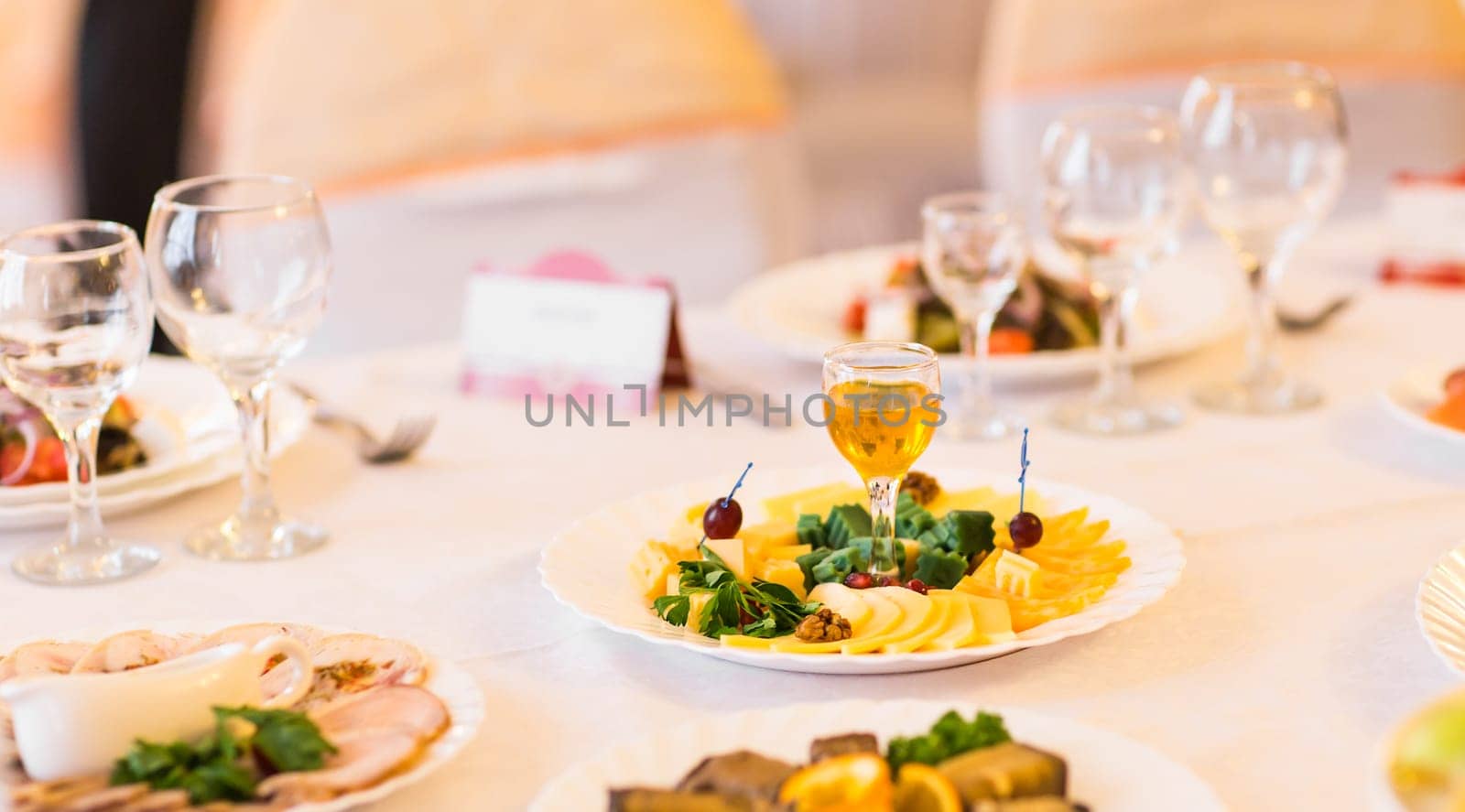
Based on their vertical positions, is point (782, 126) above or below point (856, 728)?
above

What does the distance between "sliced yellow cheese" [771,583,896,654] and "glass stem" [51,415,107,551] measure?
57 cm

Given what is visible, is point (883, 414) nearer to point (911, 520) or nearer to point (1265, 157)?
point (911, 520)

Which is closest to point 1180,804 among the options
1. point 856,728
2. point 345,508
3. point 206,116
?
point 856,728

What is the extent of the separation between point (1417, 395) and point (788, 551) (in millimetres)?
728

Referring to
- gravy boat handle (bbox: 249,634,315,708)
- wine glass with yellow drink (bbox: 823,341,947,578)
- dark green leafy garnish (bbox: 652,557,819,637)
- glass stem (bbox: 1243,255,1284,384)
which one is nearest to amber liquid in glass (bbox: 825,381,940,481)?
wine glass with yellow drink (bbox: 823,341,947,578)

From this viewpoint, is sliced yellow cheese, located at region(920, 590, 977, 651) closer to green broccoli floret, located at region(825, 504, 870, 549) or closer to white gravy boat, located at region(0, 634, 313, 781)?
green broccoli floret, located at region(825, 504, 870, 549)

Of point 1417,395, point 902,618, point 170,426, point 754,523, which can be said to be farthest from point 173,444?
point 1417,395

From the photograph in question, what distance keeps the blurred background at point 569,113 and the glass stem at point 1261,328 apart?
1.23 metres

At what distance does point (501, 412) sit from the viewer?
1616 millimetres

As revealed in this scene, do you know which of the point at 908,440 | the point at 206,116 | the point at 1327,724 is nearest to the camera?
the point at 1327,724

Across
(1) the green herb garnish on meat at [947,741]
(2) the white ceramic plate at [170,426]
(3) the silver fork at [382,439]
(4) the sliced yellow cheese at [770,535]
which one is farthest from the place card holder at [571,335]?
(1) the green herb garnish on meat at [947,741]

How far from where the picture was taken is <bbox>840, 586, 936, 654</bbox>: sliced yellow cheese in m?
0.92

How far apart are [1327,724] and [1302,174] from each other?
77cm

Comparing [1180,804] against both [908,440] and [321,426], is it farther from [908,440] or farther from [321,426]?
[321,426]
